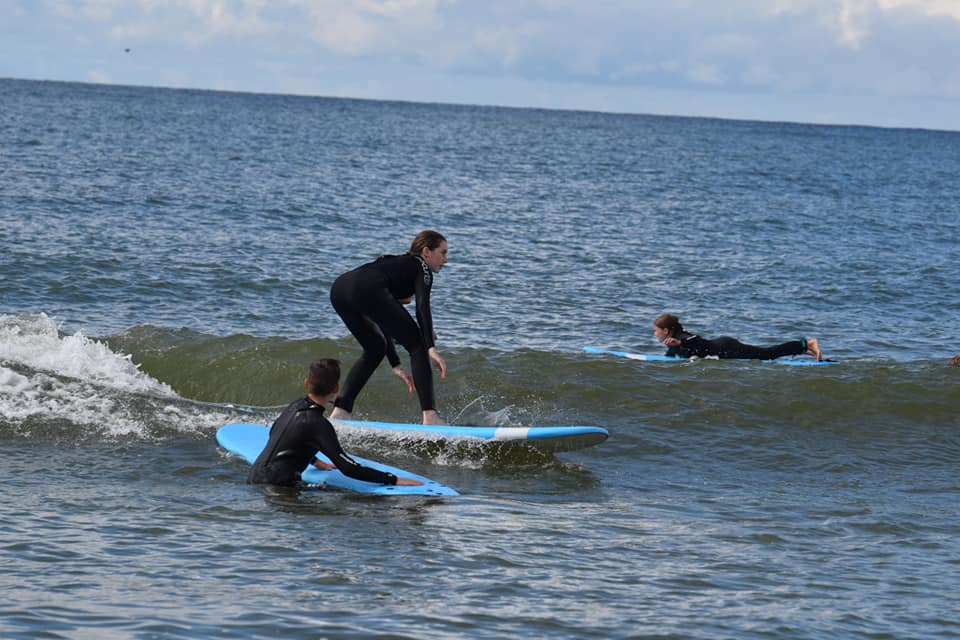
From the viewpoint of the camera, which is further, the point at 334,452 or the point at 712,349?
the point at 712,349

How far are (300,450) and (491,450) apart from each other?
228cm

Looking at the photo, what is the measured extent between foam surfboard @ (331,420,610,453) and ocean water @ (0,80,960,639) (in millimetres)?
223

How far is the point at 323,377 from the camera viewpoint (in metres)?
8.44

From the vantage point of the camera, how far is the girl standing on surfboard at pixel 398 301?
9.77 meters

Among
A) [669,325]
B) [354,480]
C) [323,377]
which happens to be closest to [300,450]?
[354,480]

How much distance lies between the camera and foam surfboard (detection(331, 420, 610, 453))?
9.99m

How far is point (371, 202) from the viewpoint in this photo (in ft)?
128

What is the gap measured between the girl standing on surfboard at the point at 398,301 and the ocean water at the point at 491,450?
3.58 ft

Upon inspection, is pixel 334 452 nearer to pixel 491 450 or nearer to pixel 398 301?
pixel 398 301

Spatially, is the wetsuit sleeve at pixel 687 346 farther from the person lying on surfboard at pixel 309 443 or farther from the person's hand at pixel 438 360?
the person lying on surfboard at pixel 309 443

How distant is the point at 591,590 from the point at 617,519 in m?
1.88

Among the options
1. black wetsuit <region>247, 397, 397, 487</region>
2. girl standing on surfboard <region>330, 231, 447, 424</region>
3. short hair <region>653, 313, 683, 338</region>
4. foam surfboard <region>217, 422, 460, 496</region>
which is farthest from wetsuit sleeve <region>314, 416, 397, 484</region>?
short hair <region>653, 313, 683, 338</region>

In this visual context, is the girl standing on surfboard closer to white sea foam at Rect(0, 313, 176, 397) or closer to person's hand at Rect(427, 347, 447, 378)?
person's hand at Rect(427, 347, 447, 378)

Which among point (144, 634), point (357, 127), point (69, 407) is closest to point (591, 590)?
point (144, 634)
